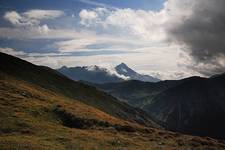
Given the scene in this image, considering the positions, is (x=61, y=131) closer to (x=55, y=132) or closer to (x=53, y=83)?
(x=55, y=132)

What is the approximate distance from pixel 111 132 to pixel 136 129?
11930 mm

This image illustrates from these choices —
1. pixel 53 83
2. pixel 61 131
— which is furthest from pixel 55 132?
pixel 53 83

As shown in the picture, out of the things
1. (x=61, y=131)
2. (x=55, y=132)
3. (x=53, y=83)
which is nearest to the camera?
(x=55, y=132)

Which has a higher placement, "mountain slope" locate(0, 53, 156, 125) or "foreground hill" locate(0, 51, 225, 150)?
"mountain slope" locate(0, 53, 156, 125)

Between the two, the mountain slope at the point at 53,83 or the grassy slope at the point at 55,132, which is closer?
the grassy slope at the point at 55,132

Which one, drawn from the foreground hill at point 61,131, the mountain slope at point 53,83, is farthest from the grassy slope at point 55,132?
the mountain slope at point 53,83

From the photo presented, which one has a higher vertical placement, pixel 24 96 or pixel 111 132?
pixel 24 96

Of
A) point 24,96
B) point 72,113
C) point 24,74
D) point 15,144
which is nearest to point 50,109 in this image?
point 72,113

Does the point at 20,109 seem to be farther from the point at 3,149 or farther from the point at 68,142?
the point at 3,149

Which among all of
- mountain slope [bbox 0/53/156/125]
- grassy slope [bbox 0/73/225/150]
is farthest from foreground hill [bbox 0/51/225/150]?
mountain slope [bbox 0/53/156/125]

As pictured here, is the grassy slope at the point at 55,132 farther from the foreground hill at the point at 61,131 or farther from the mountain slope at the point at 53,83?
the mountain slope at the point at 53,83

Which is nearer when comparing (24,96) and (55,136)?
(55,136)

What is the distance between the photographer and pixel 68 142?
4672cm

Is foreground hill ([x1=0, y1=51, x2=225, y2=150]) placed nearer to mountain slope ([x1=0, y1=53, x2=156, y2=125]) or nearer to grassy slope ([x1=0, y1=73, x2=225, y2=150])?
grassy slope ([x1=0, y1=73, x2=225, y2=150])
